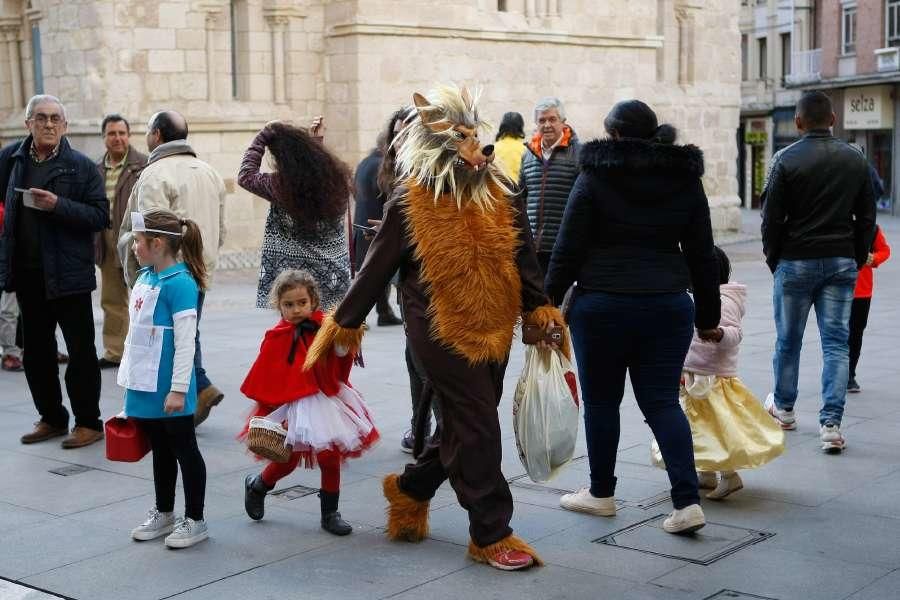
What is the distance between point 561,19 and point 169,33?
7190 millimetres

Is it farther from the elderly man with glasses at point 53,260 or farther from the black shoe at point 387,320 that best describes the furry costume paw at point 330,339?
the black shoe at point 387,320

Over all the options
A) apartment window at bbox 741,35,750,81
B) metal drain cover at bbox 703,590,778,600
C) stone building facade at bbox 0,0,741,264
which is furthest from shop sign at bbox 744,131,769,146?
metal drain cover at bbox 703,590,778,600

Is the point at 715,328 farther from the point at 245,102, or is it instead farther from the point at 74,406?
the point at 245,102

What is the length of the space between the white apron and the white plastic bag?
1.54 metres

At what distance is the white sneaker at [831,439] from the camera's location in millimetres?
7148

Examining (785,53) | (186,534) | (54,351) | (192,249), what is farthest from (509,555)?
(785,53)

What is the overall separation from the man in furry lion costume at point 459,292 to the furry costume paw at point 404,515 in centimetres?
6

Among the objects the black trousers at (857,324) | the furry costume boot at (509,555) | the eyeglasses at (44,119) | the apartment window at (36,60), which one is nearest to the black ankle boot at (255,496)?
the furry costume boot at (509,555)

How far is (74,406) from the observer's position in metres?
7.71

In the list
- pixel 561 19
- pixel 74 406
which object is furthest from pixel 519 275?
pixel 561 19

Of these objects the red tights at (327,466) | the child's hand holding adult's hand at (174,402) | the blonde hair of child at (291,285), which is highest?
the blonde hair of child at (291,285)

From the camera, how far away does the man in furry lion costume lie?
17.2ft

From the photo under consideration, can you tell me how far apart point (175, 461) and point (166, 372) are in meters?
0.43

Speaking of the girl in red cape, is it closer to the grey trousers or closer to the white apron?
the white apron
